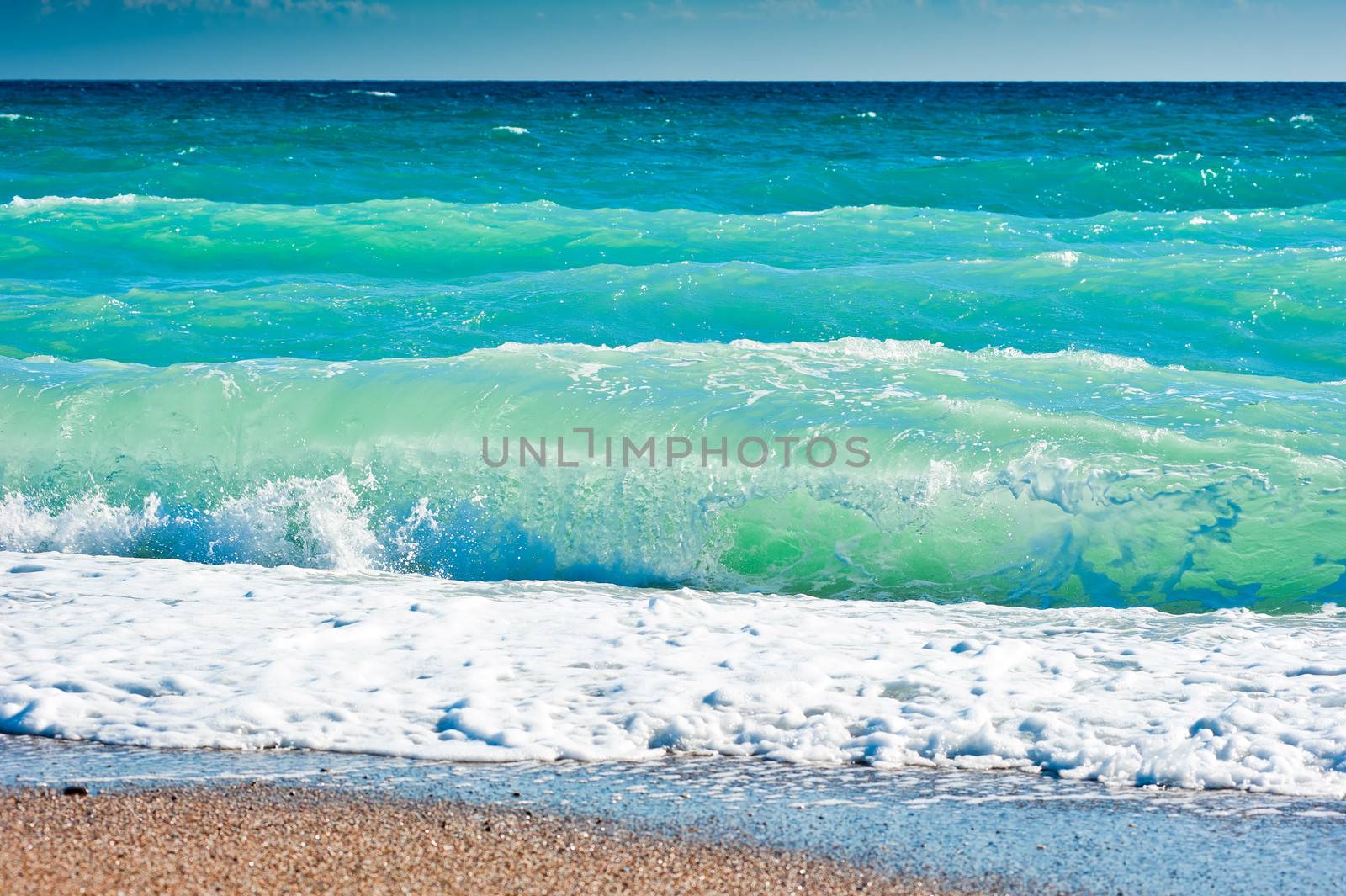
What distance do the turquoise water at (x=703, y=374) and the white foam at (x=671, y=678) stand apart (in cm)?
73

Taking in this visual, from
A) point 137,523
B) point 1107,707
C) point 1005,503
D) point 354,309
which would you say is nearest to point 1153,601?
point 1005,503

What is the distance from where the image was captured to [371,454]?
21.1ft

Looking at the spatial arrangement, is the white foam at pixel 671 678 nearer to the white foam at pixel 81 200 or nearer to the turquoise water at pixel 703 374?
the turquoise water at pixel 703 374

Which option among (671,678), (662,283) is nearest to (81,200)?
(662,283)

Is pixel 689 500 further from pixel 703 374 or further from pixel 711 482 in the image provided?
pixel 703 374

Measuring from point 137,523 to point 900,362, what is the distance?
488 cm

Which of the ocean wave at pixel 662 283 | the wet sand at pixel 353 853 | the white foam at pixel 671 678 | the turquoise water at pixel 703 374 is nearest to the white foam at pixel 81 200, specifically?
the turquoise water at pixel 703 374

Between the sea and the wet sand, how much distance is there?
0.46 metres

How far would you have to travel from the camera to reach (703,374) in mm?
7539

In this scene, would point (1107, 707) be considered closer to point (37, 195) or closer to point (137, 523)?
point (137, 523)

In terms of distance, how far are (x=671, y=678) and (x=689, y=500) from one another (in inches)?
82.1

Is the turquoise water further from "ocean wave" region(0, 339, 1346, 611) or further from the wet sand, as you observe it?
the wet sand

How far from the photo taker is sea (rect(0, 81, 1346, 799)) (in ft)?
12.1

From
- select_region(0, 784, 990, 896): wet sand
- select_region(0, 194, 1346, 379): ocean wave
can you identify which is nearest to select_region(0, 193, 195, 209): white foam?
select_region(0, 194, 1346, 379): ocean wave
